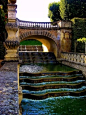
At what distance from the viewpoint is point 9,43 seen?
8938 mm

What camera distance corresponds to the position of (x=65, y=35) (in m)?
19.0

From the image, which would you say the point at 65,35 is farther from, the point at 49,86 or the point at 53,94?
the point at 53,94

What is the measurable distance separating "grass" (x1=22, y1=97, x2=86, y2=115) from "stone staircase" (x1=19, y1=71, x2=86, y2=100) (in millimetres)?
440

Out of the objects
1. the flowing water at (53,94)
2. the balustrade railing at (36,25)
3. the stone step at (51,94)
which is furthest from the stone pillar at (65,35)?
the stone step at (51,94)

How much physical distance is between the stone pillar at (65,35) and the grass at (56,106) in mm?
11203

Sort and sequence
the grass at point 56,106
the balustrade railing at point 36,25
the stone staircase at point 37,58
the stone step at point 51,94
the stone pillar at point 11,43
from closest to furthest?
the grass at point 56,106 < the stone step at point 51,94 < the stone pillar at point 11,43 < the balustrade railing at point 36,25 < the stone staircase at point 37,58

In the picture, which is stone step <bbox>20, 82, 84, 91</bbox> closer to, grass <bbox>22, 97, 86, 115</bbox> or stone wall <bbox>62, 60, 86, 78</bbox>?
grass <bbox>22, 97, 86, 115</bbox>

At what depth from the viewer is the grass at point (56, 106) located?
659 centimetres

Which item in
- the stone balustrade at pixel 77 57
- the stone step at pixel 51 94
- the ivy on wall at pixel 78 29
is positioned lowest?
the stone step at pixel 51 94

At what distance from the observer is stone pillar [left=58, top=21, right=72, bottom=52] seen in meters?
18.9

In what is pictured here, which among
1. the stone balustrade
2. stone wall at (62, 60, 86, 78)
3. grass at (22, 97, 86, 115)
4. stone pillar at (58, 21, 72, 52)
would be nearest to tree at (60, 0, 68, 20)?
stone pillar at (58, 21, 72, 52)

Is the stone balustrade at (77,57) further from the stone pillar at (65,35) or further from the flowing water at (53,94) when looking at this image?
the stone pillar at (65,35)

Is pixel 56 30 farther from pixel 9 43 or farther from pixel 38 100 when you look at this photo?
pixel 38 100

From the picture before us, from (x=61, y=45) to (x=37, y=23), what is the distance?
3.63 m
